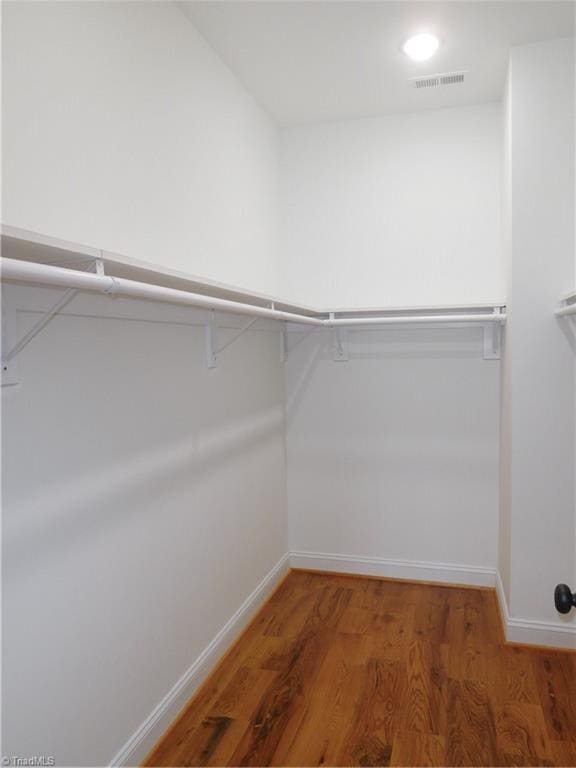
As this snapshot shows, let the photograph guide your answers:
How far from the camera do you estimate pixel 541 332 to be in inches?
88.4

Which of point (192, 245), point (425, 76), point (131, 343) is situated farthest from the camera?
point (425, 76)

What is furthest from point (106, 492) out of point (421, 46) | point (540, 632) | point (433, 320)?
point (421, 46)

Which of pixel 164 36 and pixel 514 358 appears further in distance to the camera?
pixel 514 358

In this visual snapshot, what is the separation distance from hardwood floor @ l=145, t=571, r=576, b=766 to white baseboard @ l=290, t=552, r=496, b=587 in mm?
175

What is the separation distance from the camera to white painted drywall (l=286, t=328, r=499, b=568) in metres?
2.85

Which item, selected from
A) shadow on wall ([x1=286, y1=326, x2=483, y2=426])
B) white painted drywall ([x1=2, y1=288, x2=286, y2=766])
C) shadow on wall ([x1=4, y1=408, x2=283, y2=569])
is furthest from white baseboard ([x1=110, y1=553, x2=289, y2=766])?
shadow on wall ([x1=286, y1=326, x2=483, y2=426])

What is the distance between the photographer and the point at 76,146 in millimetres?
1396

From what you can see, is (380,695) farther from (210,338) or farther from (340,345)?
(340,345)

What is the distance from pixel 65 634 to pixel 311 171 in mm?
2523

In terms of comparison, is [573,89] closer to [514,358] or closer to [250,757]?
[514,358]

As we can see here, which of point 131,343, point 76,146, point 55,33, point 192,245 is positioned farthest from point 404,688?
point 55,33

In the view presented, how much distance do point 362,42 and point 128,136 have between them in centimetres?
110

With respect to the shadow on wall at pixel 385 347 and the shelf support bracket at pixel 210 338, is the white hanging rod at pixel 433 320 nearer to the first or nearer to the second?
the shadow on wall at pixel 385 347

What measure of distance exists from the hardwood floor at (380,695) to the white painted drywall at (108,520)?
220 mm
